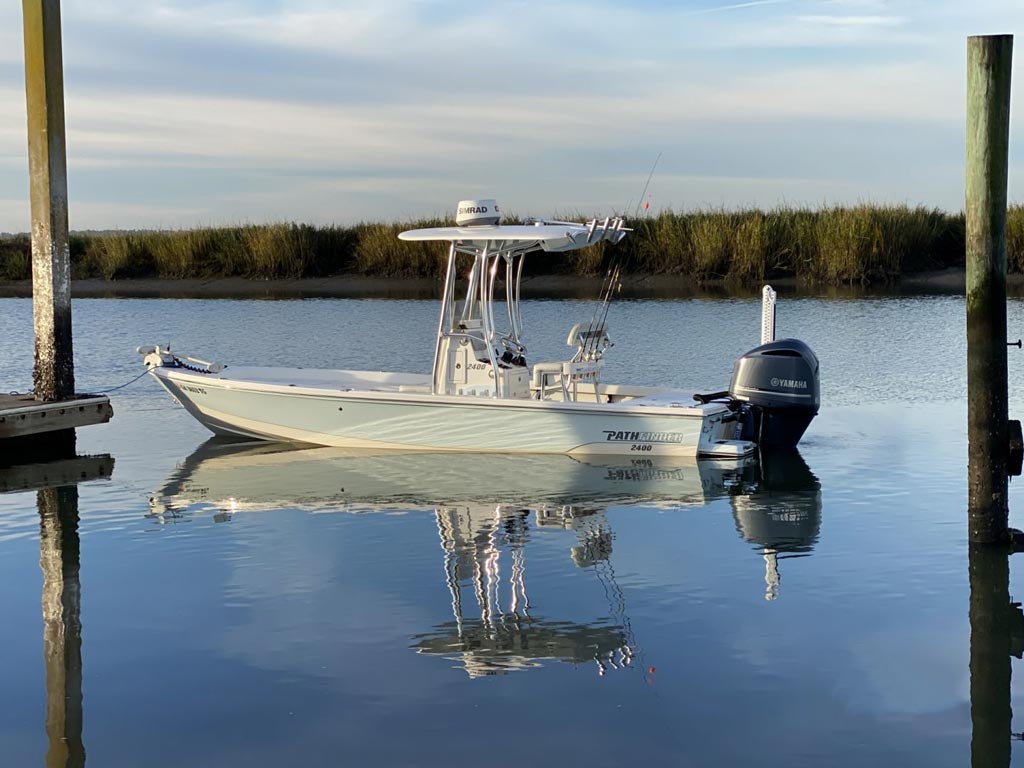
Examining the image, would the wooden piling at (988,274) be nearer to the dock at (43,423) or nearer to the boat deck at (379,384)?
the boat deck at (379,384)

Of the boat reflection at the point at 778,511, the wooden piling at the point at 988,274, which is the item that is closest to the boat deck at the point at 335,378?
the boat reflection at the point at 778,511

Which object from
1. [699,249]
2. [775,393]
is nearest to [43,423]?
[775,393]

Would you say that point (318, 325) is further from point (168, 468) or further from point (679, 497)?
point (679, 497)

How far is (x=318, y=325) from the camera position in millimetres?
26844

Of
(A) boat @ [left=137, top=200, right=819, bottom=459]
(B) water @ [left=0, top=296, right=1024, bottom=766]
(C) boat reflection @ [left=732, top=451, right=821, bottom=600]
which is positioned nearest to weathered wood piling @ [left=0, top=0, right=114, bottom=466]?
(B) water @ [left=0, top=296, right=1024, bottom=766]

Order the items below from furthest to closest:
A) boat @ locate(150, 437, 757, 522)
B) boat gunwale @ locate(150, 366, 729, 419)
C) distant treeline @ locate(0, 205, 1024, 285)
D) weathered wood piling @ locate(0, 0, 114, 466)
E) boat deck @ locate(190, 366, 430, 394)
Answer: distant treeline @ locate(0, 205, 1024, 285)
boat deck @ locate(190, 366, 430, 394)
weathered wood piling @ locate(0, 0, 114, 466)
boat gunwale @ locate(150, 366, 729, 419)
boat @ locate(150, 437, 757, 522)

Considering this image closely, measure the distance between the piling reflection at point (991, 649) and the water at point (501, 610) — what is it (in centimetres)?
3

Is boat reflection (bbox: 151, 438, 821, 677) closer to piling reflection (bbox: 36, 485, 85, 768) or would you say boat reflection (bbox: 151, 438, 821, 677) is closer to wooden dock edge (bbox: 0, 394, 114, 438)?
piling reflection (bbox: 36, 485, 85, 768)

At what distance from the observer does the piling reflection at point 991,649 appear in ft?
19.3

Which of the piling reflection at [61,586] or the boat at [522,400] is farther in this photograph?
the boat at [522,400]

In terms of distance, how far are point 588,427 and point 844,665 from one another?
19.5ft

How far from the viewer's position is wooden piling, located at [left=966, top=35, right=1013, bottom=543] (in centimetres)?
849

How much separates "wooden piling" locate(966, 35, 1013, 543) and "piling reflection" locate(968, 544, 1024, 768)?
381 mm

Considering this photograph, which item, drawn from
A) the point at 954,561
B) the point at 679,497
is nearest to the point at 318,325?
the point at 679,497
